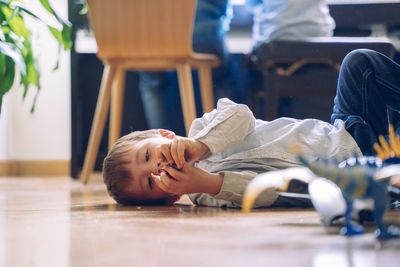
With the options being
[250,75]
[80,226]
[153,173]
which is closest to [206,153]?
[153,173]

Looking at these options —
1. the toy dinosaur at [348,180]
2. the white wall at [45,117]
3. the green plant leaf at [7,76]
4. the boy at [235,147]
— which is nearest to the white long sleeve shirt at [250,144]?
the boy at [235,147]

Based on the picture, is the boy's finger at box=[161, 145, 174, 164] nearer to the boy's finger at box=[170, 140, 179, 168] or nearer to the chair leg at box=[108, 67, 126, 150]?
the boy's finger at box=[170, 140, 179, 168]

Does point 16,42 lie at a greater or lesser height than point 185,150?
greater

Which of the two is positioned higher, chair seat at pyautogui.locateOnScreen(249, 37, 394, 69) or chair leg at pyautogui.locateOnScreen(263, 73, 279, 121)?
chair seat at pyautogui.locateOnScreen(249, 37, 394, 69)

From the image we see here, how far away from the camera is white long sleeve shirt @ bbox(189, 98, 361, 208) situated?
1.01 m

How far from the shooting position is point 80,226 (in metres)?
0.79

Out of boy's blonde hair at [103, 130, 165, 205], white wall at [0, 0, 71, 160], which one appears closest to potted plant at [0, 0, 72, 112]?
boy's blonde hair at [103, 130, 165, 205]

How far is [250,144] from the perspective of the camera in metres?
1.11

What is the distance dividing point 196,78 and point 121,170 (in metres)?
1.47

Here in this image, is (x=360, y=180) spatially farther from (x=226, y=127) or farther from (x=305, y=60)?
(x=305, y=60)

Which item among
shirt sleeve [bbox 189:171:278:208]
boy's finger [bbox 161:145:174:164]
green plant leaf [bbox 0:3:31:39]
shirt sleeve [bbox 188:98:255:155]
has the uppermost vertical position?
green plant leaf [bbox 0:3:31:39]

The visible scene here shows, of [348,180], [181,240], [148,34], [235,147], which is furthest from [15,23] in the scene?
[348,180]

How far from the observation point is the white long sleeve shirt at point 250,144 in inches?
39.9

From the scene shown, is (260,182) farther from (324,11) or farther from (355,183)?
(324,11)
